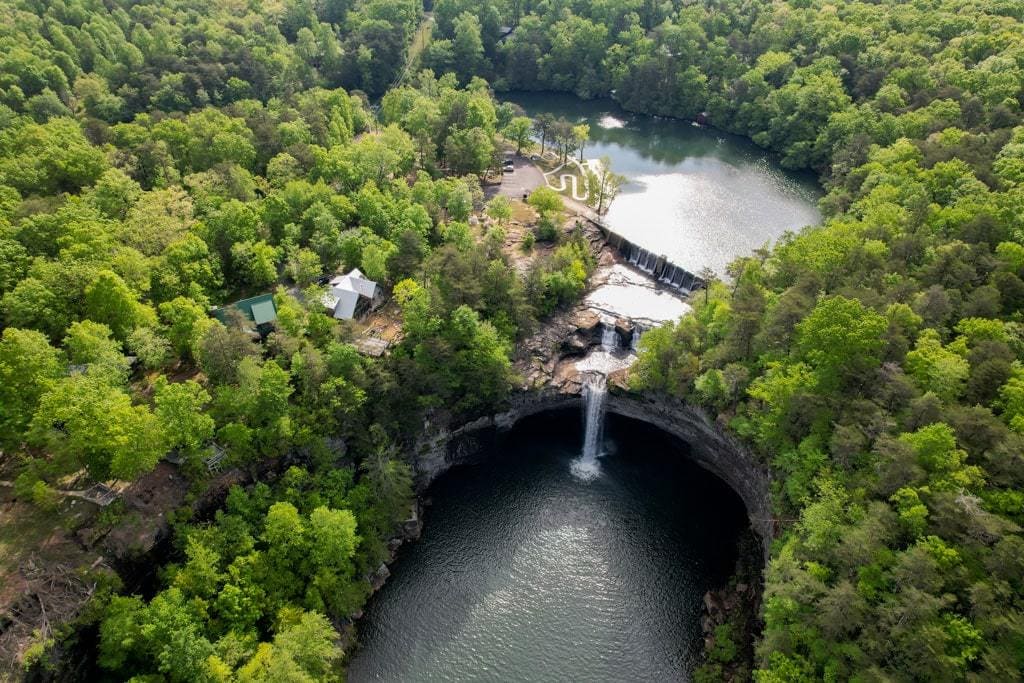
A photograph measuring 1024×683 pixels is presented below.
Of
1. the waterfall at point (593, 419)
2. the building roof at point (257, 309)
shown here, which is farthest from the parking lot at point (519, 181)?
the building roof at point (257, 309)

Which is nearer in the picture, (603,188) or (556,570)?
(556,570)

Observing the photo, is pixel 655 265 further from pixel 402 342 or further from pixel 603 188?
pixel 402 342

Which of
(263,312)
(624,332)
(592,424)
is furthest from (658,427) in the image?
(263,312)

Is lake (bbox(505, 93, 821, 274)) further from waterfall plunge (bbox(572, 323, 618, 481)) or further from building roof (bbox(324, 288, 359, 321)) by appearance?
building roof (bbox(324, 288, 359, 321))

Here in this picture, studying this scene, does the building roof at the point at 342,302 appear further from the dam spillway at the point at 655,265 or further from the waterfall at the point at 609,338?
the dam spillway at the point at 655,265

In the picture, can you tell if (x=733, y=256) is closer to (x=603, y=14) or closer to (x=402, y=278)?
(x=402, y=278)

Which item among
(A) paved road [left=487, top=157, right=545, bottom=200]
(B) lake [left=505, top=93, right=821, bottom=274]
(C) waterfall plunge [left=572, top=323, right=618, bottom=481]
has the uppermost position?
(A) paved road [left=487, top=157, right=545, bottom=200]

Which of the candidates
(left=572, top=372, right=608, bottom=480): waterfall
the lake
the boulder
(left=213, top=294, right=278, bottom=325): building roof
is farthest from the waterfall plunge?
(left=213, top=294, right=278, bottom=325): building roof
